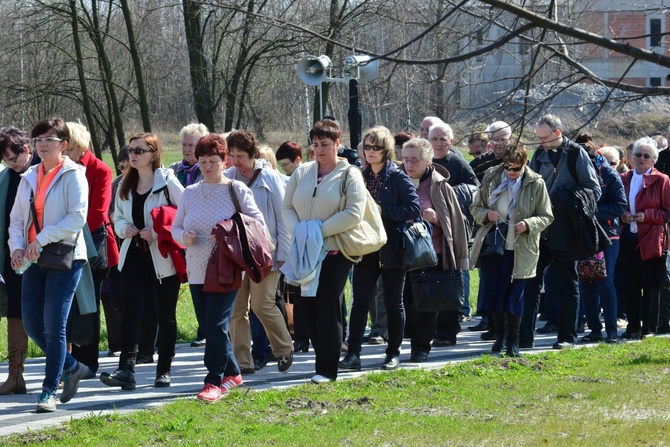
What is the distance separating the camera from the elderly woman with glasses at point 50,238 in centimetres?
771

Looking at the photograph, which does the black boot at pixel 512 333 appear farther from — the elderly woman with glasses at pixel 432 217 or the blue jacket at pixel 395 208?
the blue jacket at pixel 395 208

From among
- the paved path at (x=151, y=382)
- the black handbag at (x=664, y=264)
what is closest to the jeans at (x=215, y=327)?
the paved path at (x=151, y=382)

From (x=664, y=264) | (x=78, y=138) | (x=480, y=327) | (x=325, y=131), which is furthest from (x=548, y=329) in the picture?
(x=78, y=138)

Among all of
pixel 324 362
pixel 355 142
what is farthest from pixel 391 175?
pixel 355 142

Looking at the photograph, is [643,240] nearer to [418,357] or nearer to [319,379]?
[418,357]

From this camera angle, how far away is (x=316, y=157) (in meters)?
8.48

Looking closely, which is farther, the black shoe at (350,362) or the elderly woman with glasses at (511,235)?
the elderly woman with glasses at (511,235)

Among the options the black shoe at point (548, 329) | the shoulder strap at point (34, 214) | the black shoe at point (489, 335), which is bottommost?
the black shoe at point (548, 329)

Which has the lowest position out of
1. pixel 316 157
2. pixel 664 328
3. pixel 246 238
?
pixel 664 328

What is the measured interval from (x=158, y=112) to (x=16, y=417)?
37228mm

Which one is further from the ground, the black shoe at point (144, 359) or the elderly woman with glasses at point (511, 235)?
the elderly woman with glasses at point (511, 235)

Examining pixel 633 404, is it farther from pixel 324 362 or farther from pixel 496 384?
pixel 324 362

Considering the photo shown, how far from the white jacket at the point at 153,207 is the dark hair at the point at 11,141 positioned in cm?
84

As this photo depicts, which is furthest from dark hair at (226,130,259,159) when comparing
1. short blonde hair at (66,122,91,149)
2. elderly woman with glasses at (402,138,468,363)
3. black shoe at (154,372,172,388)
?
black shoe at (154,372,172,388)
